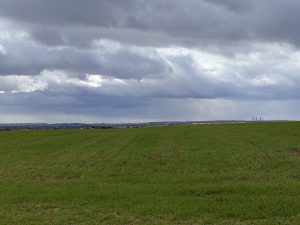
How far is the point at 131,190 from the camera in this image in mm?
18016

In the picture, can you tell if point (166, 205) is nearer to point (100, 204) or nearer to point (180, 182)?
point (100, 204)

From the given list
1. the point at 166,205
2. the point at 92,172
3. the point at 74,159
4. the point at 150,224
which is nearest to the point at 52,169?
the point at 92,172

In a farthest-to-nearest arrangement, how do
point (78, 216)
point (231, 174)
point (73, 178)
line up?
point (73, 178) → point (231, 174) → point (78, 216)

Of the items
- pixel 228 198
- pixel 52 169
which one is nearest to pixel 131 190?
pixel 228 198

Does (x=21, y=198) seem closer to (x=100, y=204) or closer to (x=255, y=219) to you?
(x=100, y=204)

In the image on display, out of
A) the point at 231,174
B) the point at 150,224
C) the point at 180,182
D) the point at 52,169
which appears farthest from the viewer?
the point at 52,169

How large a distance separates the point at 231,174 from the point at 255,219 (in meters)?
9.22

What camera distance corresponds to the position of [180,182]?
19.9 metres

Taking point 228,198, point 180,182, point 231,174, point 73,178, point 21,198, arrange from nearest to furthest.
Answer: point 228,198 → point 21,198 → point 180,182 → point 231,174 → point 73,178

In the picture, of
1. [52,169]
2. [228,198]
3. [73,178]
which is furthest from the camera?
[52,169]

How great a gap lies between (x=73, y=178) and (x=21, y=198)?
655 centimetres

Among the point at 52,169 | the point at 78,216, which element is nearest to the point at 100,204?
the point at 78,216

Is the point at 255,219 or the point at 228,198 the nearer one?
the point at 255,219

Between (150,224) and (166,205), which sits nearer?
(150,224)
